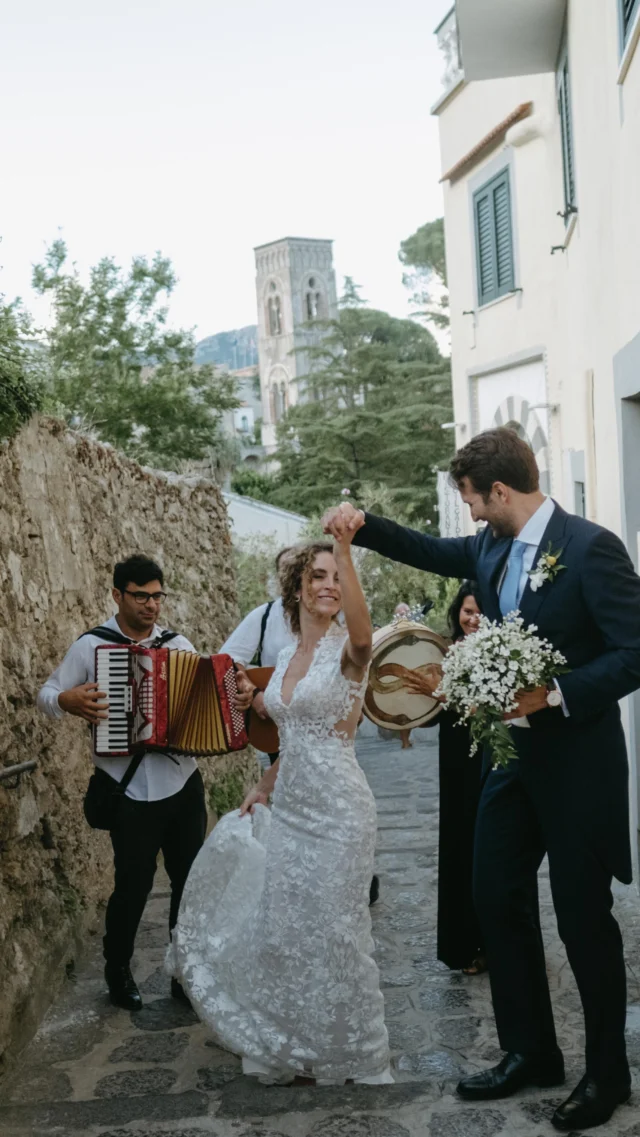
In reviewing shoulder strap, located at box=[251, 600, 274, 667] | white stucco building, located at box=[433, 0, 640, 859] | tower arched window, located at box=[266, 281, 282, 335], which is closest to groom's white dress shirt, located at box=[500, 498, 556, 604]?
white stucco building, located at box=[433, 0, 640, 859]

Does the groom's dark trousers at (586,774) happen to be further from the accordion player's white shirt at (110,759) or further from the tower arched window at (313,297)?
the tower arched window at (313,297)

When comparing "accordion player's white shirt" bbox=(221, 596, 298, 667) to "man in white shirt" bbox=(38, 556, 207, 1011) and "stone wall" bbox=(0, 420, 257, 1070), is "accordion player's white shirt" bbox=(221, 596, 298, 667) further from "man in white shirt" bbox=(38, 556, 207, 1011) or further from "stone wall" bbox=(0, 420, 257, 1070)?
"man in white shirt" bbox=(38, 556, 207, 1011)

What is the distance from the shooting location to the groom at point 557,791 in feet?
13.3

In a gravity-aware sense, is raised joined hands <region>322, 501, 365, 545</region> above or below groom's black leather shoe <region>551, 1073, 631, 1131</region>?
above

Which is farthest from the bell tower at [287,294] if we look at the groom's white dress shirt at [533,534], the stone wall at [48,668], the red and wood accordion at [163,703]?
the groom's white dress shirt at [533,534]

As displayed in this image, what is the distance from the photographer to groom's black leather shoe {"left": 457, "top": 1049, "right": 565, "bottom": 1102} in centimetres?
439

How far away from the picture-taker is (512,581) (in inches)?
173

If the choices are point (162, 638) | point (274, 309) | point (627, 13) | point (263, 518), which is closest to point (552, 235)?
point (627, 13)

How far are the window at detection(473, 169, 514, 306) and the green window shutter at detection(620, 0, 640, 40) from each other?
387 inches

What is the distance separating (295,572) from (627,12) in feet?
12.8

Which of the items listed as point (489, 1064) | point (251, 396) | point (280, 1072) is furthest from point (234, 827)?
point (251, 396)

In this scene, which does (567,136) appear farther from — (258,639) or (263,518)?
(263,518)

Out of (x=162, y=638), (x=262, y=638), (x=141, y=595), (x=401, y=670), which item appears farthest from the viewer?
(x=262, y=638)

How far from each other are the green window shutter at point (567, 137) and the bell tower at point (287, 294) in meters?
88.4
